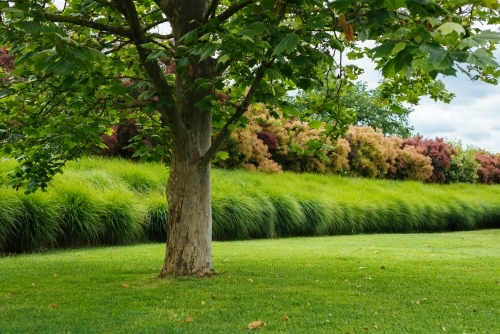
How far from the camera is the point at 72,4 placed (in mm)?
5230

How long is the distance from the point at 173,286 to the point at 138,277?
2.82 ft

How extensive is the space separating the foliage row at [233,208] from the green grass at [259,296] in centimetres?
150

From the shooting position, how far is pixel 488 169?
23.8 meters

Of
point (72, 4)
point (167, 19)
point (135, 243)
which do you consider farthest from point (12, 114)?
point (135, 243)

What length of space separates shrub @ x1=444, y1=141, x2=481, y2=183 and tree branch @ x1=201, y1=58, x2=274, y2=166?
18878mm

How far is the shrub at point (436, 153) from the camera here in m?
21.2

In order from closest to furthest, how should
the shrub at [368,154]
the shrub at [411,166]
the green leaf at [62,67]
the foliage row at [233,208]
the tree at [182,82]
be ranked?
1. the green leaf at [62,67]
2. the tree at [182,82]
3. the foliage row at [233,208]
4. the shrub at [368,154]
5. the shrub at [411,166]

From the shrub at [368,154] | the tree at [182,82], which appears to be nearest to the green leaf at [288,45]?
the tree at [182,82]

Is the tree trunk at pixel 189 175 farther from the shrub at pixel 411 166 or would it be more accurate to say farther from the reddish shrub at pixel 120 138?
the shrub at pixel 411 166

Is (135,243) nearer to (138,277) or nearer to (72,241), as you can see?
(72,241)

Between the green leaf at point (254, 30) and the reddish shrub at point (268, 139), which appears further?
the reddish shrub at point (268, 139)

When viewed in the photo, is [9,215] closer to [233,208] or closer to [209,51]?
[233,208]

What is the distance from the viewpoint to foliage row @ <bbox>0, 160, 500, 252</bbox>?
8.42 metres

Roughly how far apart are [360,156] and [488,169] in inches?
333
